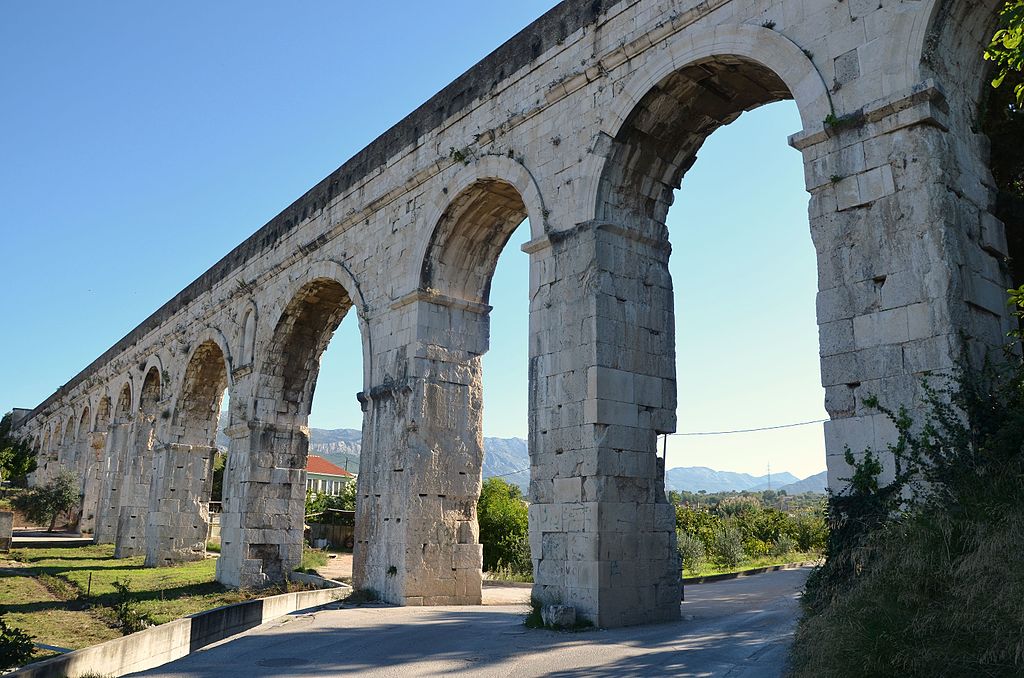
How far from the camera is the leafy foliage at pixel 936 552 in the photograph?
398cm

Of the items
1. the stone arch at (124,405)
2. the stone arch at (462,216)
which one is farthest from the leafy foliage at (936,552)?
the stone arch at (124,405)

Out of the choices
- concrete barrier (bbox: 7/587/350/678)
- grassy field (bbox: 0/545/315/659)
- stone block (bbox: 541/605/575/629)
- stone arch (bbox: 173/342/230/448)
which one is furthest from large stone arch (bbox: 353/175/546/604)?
stone arch (bbox: 173/342/230/448)

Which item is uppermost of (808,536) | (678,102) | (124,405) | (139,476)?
(678,102)

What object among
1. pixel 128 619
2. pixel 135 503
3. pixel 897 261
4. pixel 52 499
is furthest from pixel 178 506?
pixel 897 261

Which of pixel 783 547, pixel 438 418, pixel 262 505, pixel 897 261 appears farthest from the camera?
pixel 783 547

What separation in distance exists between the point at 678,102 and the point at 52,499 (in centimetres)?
3144

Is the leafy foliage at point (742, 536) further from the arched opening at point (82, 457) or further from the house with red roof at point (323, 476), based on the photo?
the house with red roof at point (323, 476)

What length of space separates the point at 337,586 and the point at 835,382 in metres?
9.12

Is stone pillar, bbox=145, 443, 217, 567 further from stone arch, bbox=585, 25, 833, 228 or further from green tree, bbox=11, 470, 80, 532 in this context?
green tree, bbox=11, 470, 80, 532

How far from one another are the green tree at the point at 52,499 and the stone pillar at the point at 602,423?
2869 cm

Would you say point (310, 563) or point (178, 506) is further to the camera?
point (178, 506)

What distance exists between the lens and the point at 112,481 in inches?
923

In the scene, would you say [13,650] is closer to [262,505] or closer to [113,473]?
[262,505]

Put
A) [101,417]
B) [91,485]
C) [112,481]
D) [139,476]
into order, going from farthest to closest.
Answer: [91,485] → [101,417] → [112,481] → [139,476]
